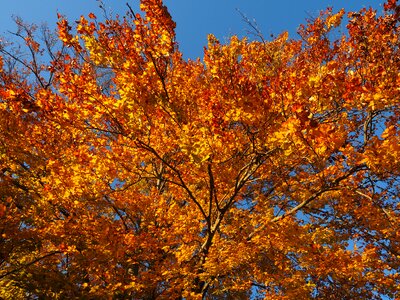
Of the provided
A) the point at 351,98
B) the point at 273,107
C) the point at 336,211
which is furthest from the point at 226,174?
the point at 336,211

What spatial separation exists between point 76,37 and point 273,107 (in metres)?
3.69

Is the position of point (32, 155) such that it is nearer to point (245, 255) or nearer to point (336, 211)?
point (245, 255)

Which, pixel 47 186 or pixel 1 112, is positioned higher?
pixel 1 112

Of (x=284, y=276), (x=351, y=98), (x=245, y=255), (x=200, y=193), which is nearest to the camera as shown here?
(x=351, y=98)

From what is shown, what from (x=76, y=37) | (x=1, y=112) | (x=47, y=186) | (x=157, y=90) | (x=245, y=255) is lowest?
(x=245, y=255)

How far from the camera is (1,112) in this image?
29.9ft

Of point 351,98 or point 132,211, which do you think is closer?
point 351,98

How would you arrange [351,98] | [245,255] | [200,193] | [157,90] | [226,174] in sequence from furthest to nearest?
[200,193] → [245,255] → [226,174] → [157,90] → [351,98]

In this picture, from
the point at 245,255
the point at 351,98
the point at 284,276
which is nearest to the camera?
the point at 351,98

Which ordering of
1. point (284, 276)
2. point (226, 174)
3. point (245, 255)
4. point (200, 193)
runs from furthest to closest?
1. point (200, 193)
2. point (284, 276)
3. point (245, 255)
4. point (226, 174)

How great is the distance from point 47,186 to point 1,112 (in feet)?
10.5

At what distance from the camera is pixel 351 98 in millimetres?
5258

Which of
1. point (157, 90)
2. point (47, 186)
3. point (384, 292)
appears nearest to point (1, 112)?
point (47, 186)

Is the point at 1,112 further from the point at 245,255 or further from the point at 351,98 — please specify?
the point at 351,98
